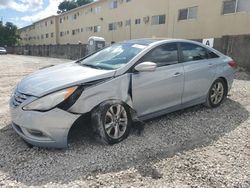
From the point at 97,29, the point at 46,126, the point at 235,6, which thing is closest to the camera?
the point at 46,126

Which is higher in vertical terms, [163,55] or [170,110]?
[163,55]

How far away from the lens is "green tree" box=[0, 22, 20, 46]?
54.6 m

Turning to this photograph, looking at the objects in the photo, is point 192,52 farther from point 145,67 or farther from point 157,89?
point 145,67

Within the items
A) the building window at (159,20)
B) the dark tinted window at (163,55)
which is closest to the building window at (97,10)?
the building window at (159,20)

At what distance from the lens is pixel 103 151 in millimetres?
3211

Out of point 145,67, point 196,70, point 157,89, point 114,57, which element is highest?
point 114,57

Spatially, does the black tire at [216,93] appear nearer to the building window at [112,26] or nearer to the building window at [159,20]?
the building window at [159,20]

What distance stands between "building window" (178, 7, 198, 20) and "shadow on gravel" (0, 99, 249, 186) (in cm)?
1537

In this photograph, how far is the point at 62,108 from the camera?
2.98m

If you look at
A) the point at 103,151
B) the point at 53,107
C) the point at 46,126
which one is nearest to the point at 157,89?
the point at 103,151

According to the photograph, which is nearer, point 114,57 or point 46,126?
point 46,126

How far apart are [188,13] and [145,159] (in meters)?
17.6

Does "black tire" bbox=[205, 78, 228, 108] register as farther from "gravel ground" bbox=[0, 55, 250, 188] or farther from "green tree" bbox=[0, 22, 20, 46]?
"green tree" bbox=[0, 22, 20, 46]

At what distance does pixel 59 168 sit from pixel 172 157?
146 centimetres
